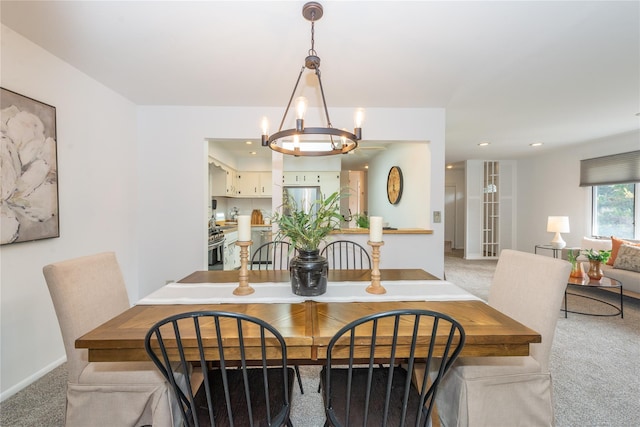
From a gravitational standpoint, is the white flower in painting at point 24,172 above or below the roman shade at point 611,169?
below

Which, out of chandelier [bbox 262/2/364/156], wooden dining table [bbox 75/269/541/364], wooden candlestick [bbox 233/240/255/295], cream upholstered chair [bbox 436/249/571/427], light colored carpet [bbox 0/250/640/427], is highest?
chandelier [bbox 262/2/364/156]

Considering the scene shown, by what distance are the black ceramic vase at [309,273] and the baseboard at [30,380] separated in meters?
1.90

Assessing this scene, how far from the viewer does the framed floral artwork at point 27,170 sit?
1.55 m

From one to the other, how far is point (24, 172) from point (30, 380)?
1.36m

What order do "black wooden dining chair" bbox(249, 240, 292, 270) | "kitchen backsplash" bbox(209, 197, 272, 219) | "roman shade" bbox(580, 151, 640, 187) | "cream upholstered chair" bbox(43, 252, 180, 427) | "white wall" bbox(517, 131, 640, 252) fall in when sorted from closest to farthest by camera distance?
1. "cream upholstered chair" bbox(43, 252, 180, 427)
2. "black wooden dining chair" bbox(249, 240, 292, 270)
3. "roman shade" bbox(580, 151, 640, 187)
4. "white wall" bbox(517, 131, 640, 252)
5. "kitchen backsplash" bbox(209, 197, 272, 219)

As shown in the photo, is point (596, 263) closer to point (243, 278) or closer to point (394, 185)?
point (394, 185)

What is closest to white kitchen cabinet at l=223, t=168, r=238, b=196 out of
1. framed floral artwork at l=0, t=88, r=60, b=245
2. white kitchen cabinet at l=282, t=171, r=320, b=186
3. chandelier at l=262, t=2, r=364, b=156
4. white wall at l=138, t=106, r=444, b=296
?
white kitchen cabinet at l=282, t=171, r=320, b=186

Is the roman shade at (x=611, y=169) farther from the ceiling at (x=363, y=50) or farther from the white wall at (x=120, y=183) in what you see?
the white wall at (x=120, y=183)

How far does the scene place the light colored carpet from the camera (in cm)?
146

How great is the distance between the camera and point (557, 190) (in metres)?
5.00

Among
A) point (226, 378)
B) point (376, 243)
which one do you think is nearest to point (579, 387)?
point (376, 243)

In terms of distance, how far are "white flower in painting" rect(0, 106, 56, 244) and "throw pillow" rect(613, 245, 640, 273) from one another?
5.75 metres

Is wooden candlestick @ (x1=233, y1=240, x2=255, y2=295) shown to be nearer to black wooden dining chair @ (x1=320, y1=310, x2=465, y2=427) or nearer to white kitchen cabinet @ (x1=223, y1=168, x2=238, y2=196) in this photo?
black wooden dining chair @ (x1=320, y1=310, x2=465, y2=427)

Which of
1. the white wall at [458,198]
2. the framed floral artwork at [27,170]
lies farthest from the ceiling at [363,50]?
the white wall at [458,198]
